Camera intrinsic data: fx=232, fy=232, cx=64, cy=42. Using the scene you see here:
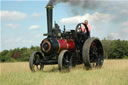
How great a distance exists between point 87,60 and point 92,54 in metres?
1.06

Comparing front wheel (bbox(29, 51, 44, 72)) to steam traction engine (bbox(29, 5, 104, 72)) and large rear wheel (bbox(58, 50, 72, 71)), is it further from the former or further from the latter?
large rear wheel (bbox(58, 50, 72, 71))

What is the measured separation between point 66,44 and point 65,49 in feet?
0.73

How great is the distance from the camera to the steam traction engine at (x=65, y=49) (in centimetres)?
962

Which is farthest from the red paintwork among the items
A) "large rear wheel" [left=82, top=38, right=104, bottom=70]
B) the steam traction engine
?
"large rear wheel" [left=82, top=38, right=104, bottom=70]

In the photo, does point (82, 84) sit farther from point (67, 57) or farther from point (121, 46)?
point (121, 46)

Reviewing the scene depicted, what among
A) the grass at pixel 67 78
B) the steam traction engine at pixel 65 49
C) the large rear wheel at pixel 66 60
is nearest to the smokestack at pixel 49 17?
the steam traction engine at pixel 65 49

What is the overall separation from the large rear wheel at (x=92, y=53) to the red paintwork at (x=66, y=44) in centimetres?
62

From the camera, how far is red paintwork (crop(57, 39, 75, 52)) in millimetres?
9859

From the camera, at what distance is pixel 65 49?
10133 millimetres

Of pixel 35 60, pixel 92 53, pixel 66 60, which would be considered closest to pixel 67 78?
pixel 66 60

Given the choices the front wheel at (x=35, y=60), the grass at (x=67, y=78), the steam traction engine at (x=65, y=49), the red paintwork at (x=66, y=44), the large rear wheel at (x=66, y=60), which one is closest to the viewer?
the grass at (x=67, y=78)

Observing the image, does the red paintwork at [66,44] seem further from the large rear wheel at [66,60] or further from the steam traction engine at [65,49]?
the large rear wheel at [66,60]

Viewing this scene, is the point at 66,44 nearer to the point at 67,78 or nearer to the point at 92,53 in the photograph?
the point at 92,53

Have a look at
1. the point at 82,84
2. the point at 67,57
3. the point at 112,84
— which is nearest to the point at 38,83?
the point at 82,84
